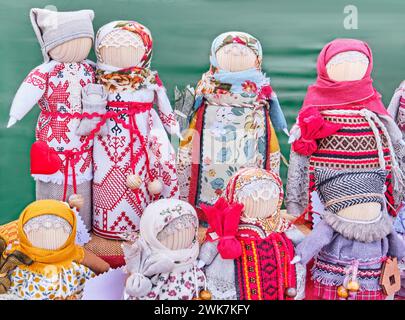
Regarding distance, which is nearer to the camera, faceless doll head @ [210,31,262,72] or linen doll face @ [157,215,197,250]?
linen doll face @ [157,215,197,250]

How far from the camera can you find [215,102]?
102 inches

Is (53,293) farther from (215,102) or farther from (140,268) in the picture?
(215,102)

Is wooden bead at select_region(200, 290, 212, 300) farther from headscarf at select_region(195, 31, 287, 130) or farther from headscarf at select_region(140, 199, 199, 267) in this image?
headscarf at select_region(195, 31, 287, 130)

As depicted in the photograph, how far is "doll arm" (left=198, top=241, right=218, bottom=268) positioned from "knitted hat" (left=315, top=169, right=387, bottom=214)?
17.6 inches

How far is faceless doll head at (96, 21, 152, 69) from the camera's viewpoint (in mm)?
2301

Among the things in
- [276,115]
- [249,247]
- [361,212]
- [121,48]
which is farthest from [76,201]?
[361,212]

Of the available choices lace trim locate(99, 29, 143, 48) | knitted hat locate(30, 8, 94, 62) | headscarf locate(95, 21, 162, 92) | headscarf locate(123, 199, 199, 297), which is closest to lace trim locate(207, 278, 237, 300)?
headscarf locate(123, 199, 199, 297)

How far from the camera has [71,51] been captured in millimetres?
2303

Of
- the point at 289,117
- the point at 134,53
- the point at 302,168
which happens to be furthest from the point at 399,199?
the point at 134,53

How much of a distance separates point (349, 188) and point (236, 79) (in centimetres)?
73

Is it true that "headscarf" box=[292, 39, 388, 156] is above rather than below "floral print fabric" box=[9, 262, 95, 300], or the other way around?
above

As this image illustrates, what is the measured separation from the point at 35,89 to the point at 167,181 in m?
0.67

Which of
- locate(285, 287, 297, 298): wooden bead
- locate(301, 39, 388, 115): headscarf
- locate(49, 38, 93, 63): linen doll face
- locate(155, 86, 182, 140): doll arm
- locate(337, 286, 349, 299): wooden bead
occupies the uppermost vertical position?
locate(49, 38, 93, 63): linen doll face

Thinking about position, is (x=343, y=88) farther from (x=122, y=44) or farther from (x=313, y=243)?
(x=122, y=44)
